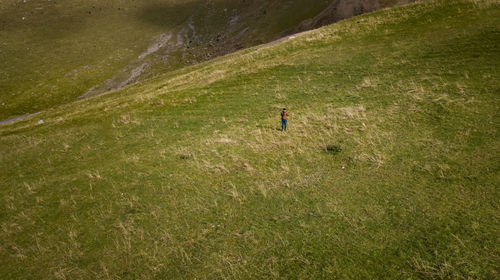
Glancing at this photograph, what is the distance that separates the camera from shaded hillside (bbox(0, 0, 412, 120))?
2904 inches

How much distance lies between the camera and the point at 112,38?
10075 cm

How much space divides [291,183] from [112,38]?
4405 inches

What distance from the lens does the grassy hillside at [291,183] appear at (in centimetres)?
889

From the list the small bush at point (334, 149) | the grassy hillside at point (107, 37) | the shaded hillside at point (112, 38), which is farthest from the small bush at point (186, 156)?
the grassy hillside at point (107, 37)

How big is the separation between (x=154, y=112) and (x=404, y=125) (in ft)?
75.4

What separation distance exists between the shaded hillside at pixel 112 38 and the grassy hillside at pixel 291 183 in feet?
153

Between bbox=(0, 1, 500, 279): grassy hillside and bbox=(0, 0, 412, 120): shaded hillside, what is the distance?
4662cm

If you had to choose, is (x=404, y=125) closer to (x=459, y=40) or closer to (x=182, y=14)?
(x=459, y=40)

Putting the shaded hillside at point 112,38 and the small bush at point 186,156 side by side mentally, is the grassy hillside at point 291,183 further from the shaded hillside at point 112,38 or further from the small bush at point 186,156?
the shaded hillside at point 112,38

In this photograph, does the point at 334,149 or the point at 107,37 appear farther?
the point at 107,37

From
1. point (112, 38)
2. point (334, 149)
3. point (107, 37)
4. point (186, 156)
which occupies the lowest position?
point (334, 149)

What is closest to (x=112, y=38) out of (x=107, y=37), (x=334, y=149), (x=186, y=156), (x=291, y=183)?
(x=107, y=37)

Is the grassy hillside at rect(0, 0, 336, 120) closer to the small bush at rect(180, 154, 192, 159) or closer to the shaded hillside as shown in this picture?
the shaded hillside

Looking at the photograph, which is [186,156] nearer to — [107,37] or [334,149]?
[334,149]
